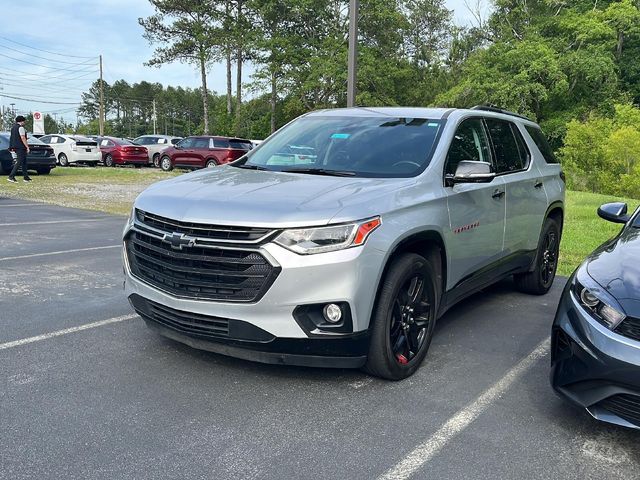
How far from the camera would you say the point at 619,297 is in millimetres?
3043

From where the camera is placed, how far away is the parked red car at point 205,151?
24.2m

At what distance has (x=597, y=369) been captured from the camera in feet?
9.66

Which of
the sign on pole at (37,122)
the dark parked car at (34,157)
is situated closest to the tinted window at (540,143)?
the dark parked car at (34,157)

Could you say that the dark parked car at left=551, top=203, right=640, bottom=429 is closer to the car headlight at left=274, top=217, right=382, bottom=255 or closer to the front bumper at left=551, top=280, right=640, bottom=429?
the front bumper at left=551, top=280, right=640, bottom=429

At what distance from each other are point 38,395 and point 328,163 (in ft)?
8.24

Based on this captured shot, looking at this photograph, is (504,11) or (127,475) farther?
(504,11)

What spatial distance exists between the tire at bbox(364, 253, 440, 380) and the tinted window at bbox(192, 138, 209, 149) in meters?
21.6

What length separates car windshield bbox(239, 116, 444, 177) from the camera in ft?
14.3

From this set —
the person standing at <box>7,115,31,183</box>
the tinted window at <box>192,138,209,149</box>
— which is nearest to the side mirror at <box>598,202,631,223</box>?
the person standing at <box>7,115,31,183</box>

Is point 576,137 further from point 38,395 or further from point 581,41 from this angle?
point 38,395

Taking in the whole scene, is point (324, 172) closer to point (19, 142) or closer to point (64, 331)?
point (64, 331)

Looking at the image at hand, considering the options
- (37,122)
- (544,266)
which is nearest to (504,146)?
(544,266)

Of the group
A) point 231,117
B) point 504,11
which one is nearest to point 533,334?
point 504,11

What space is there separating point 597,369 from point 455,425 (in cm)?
83
